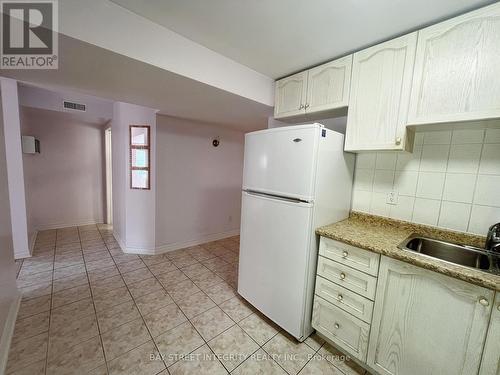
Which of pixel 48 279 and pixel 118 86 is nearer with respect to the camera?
pixel 118 86

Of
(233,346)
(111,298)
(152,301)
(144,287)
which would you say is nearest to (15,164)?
(111,298)

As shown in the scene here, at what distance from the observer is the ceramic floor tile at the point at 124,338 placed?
1.40 m

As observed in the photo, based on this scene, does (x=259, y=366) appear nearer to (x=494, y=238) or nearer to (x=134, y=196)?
(x=494, y=238)

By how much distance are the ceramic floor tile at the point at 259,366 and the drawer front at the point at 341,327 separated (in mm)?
401

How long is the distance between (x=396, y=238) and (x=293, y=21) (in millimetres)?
1577

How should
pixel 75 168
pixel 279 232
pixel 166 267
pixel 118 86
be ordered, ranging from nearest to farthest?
pixel 279 232, pixel 118 86, pixel 166 267, pixel 75 168

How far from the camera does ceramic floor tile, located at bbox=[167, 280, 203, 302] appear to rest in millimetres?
2012

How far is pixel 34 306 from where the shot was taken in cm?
177

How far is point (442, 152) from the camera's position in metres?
1.44

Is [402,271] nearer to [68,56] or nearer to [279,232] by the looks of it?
[279,232]

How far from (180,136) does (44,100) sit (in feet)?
6.59

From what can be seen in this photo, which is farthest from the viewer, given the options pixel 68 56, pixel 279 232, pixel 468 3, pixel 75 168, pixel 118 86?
pixel 75 168

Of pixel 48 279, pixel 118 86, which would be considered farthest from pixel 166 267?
pixel 118 86

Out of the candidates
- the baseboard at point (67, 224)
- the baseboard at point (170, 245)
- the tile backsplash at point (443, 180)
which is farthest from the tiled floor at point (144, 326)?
the baseboard at point (67, 224)
